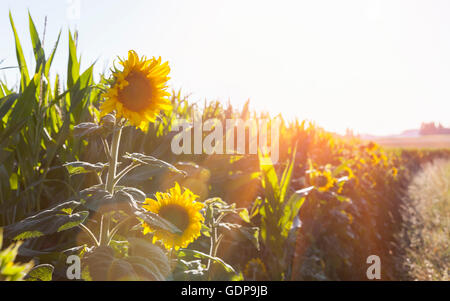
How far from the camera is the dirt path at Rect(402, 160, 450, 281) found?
294cm

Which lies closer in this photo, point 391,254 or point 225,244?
point 225,244

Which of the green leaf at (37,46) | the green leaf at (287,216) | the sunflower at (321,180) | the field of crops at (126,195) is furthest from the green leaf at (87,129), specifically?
the sunflower at (321,180)

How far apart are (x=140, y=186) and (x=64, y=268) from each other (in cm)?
44

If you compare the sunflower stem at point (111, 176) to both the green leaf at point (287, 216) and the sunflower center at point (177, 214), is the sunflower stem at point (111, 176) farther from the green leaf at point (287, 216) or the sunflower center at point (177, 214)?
the green leaf at point (287, 216)

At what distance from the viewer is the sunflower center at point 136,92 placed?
2.24 ft

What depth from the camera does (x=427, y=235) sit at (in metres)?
3.93

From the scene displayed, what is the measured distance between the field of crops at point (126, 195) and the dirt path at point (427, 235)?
31.5 inches

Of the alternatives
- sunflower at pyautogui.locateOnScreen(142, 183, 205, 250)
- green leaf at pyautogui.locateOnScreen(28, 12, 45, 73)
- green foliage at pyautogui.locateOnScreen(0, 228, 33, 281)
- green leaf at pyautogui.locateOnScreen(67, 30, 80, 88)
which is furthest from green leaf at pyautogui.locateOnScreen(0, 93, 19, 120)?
green foliage at pyautogui.locateOnScreen(0, 228, 33, 281)

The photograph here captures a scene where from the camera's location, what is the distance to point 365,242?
306 cm

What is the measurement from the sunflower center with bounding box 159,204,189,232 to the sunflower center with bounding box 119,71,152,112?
220 millimetres

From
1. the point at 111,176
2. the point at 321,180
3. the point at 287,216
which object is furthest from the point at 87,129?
the point at 321,180

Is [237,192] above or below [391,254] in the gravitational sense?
above
